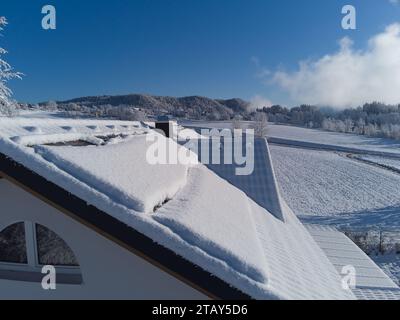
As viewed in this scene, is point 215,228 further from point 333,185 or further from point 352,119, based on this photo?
point 352,119

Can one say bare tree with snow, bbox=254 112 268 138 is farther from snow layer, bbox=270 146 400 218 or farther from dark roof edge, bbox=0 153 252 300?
dark roof edge, bbox=0 153 252 300

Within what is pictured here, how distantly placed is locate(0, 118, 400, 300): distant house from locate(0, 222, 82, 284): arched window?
0.01 m

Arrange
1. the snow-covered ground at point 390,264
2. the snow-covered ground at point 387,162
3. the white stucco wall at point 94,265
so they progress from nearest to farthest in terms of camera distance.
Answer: the white stucco wall at point 94,265, the snow-covered ground at point 390,264, the snow-covered ground at point 387,162

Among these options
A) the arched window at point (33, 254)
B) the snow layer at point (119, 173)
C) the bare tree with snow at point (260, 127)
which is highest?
the bare tree with snow at point (260, 127)

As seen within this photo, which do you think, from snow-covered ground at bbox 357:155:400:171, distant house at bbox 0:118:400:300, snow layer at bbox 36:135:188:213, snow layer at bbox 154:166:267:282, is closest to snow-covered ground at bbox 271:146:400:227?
snow-covered ground at bbox 357:155:400:171

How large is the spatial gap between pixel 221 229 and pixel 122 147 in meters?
1.84

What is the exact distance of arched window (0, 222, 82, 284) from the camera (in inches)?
133

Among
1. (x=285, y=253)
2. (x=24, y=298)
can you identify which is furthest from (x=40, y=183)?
(x=285, y=253)

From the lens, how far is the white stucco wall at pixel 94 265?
2988 millimetres

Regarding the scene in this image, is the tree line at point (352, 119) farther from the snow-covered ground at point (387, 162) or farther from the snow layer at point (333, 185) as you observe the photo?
the snow layer at point (333, 185)

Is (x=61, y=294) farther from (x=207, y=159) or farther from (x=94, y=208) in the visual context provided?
(x=207, y=159)

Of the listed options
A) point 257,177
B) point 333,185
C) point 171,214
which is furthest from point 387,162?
point 171,214

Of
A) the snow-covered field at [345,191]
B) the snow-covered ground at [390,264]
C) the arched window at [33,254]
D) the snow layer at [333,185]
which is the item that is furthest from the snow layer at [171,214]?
the snow layer at [333,185]

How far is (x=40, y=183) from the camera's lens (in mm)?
2609
